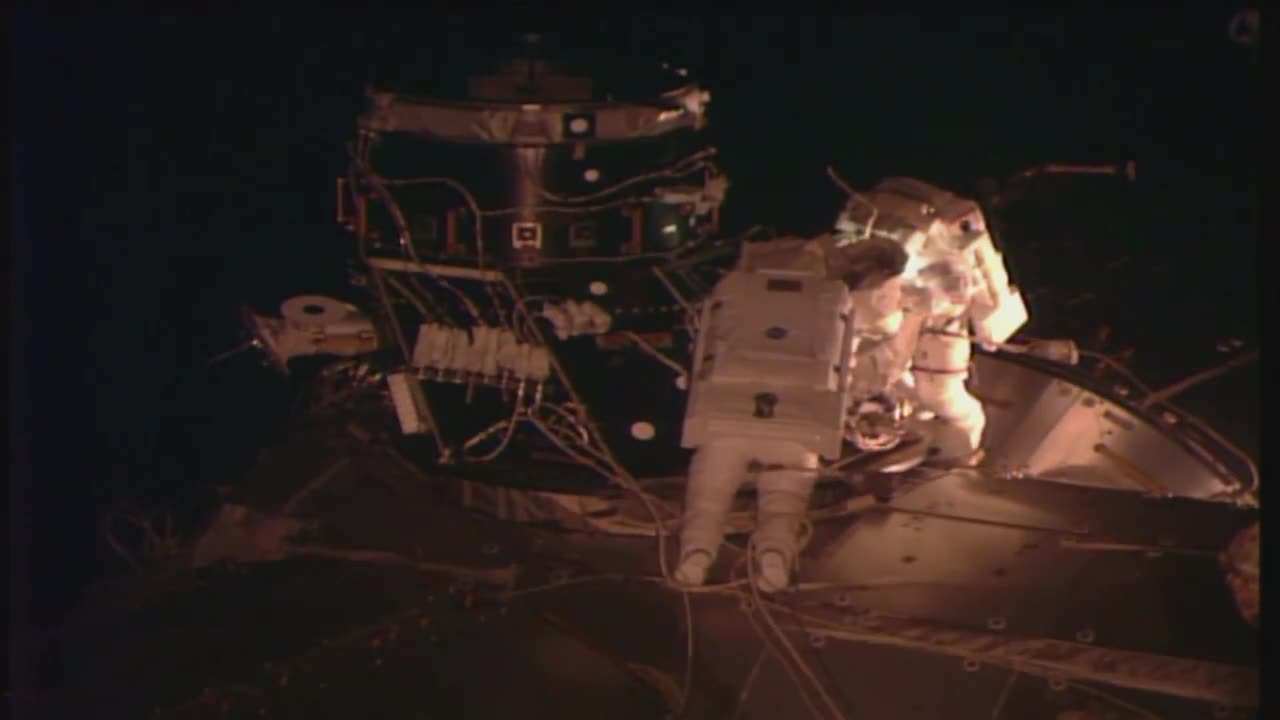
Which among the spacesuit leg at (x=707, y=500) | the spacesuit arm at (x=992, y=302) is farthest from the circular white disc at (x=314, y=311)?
the spacesuit arm at (x=992, y=302)

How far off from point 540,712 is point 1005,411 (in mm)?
543

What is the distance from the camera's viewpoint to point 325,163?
157 cm

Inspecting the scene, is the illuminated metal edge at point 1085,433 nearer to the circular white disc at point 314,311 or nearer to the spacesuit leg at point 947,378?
the spacesuit leg at point 947,378

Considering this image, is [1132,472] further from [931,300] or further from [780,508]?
[780,508]

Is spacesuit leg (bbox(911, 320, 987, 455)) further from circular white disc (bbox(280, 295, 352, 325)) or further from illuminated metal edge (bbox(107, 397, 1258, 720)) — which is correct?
circular white disc (bbox(280, 295, 352, 325))

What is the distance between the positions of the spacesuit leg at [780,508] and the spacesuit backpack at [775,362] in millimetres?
20

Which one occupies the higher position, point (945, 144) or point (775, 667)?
point (945, 144)

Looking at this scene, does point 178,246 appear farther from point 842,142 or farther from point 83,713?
point 842,142

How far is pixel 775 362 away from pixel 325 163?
51 centimetres

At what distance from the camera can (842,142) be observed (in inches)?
63.9

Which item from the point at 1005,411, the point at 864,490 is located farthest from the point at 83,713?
the point at 1005,411

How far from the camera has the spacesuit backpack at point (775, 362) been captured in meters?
1.28

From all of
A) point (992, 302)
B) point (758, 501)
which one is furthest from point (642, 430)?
point (992, 302)

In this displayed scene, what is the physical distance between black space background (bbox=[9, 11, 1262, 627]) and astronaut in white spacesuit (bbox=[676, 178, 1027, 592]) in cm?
16
